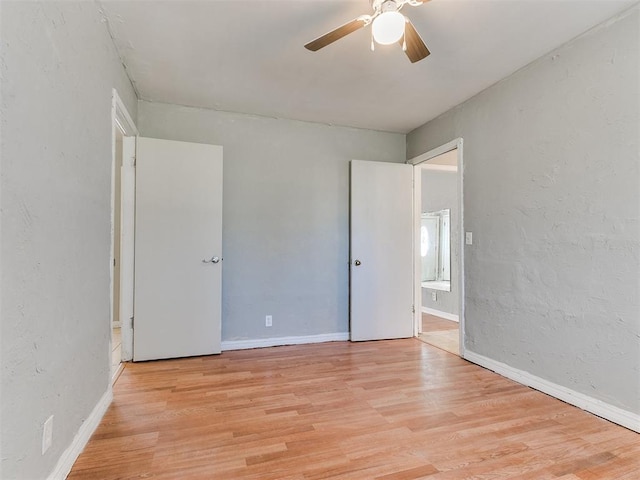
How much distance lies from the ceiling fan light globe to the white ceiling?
365 millimetres

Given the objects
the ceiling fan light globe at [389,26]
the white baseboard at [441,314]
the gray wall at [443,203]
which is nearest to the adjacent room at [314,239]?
the ceiling fan light globe at [389,26]

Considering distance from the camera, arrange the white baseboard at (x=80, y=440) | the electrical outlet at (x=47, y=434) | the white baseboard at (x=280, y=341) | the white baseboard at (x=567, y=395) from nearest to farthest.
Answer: the electrical outlet at (x=47, y=434)
the white baseboard at (x=80, y=440)
the white baseboard at (x=567, y=395)
the white baseboard at (x=280, y=341)

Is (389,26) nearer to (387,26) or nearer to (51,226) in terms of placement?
(387,26)

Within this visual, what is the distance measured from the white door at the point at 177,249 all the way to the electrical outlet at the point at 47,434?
1.70 m

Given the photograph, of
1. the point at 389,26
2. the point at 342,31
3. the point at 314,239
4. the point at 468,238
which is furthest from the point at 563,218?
the point at 314,239

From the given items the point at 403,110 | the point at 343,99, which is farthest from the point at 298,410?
the point at 403,110

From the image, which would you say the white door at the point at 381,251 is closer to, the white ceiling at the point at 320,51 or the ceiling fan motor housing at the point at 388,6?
the white ceiling at the point at 320,51

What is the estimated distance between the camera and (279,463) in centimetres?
160

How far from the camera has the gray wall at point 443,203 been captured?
5.23 metres

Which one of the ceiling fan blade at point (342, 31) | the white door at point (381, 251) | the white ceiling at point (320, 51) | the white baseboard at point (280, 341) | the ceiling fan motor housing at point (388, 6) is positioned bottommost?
the white baseboard at point (280, 341)

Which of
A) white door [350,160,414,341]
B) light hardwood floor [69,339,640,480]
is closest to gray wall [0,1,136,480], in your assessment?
light hardwood floor [69,339,640,480]

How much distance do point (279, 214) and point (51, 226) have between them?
2321 mm

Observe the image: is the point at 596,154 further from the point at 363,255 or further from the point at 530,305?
the point at 363,255

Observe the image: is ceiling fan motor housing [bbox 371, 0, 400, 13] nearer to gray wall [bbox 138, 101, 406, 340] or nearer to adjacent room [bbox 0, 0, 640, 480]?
adjacent room [bbox 0, 0, 640, 480]
